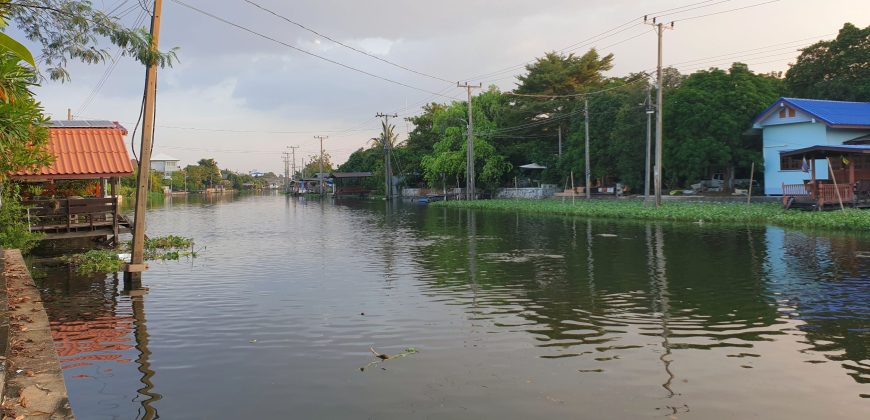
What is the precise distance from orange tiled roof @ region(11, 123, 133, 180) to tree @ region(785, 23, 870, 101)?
150ft

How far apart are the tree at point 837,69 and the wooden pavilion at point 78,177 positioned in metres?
46.0

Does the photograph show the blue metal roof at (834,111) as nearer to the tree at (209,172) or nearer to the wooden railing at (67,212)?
the wooden railing at (67,212)

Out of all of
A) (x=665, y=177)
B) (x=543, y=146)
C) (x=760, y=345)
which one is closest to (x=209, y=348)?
(x=760, y=345)

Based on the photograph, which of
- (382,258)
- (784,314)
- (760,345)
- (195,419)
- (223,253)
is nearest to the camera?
(195,419)

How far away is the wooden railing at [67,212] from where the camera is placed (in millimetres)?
19188

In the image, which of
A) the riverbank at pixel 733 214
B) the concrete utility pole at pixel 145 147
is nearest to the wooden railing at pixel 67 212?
the concrete utility pole at pixel 145 147

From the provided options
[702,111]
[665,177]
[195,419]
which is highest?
[702,111]

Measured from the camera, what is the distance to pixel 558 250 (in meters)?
21.4

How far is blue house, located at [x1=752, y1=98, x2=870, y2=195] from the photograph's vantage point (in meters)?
38.4

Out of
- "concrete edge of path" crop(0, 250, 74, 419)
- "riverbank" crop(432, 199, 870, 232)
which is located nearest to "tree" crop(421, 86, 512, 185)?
"riverbank" crop(432, 199, 870, 232)

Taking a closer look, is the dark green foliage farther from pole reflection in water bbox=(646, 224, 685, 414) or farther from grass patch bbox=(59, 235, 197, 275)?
pole reflection in water bbox=(646, 224, 685, 414)

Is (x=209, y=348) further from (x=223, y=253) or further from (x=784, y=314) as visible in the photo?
(x=223, y=253)

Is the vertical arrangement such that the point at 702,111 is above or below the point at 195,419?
above

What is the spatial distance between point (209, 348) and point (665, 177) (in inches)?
1787
